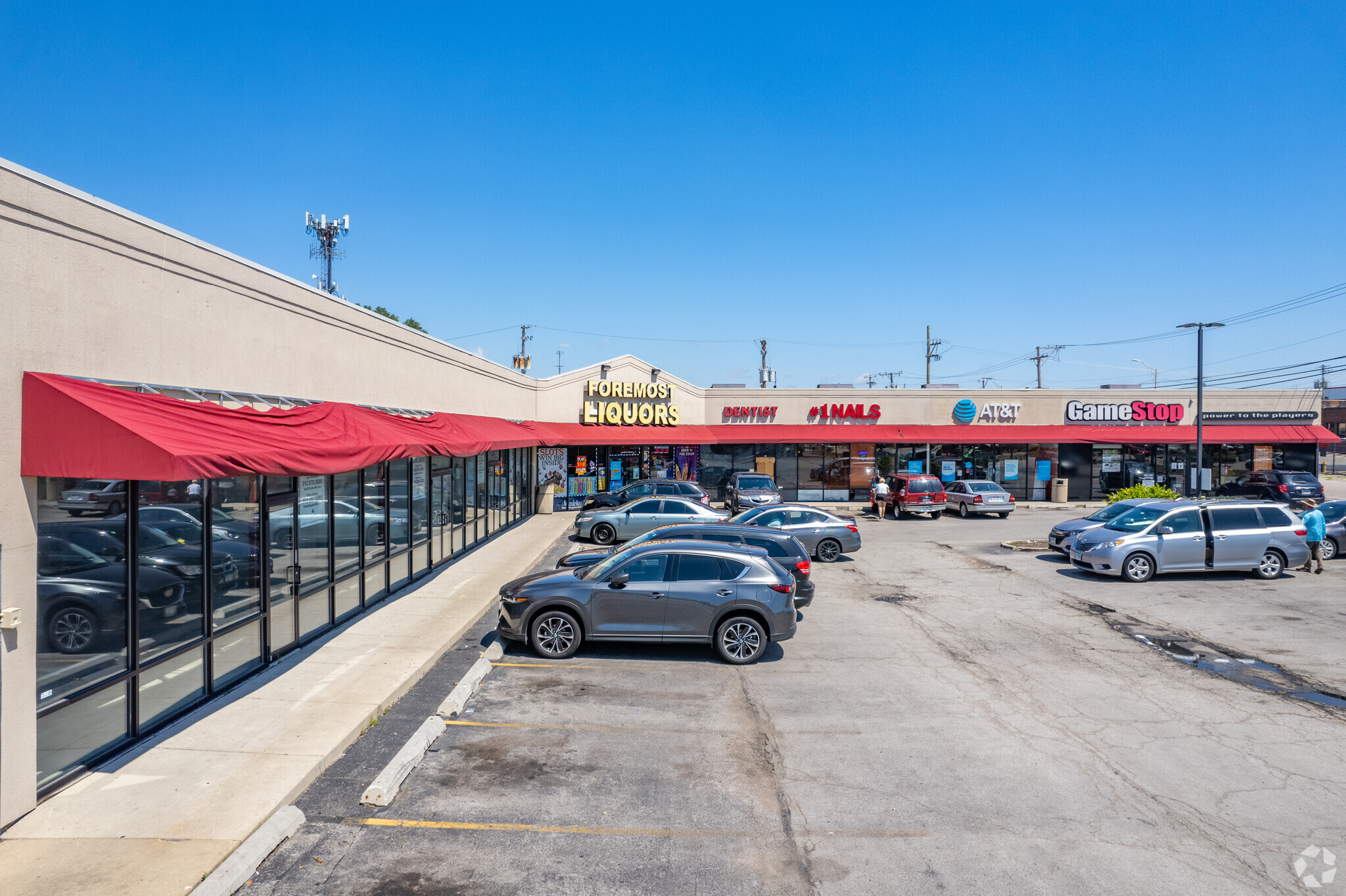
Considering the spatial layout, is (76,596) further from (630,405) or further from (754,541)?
(630,405)

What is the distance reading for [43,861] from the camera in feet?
17.3

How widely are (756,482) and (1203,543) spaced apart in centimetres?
1382

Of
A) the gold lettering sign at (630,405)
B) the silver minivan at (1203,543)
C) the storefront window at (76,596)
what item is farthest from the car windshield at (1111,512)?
the storefront window at (76,596)

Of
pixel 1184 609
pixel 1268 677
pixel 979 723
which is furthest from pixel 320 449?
pixel 1184 609

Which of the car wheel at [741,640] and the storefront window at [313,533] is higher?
the storefront window at [313,533]

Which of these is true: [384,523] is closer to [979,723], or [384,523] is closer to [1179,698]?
[979,723]

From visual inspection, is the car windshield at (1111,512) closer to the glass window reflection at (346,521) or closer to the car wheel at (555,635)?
the car wheel at (555,635)

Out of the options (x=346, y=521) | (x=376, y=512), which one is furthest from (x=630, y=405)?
(x=346, y=521)

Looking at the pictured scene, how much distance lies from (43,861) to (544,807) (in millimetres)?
3504

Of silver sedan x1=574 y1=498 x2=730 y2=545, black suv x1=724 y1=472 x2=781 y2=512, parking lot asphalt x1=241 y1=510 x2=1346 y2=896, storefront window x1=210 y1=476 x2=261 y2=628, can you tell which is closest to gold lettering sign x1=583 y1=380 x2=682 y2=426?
black suv x1=724 y1=472 x2=781 y2=512

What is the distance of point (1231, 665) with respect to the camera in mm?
10531

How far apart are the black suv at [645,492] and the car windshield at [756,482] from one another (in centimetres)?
251

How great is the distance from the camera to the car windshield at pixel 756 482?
26.9m

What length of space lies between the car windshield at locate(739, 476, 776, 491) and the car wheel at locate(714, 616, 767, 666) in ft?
54.8
